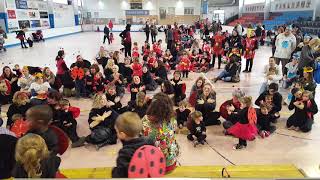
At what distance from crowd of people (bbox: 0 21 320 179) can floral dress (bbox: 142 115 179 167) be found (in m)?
0.01

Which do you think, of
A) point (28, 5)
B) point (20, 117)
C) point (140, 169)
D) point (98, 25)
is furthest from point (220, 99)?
point (98, 25)

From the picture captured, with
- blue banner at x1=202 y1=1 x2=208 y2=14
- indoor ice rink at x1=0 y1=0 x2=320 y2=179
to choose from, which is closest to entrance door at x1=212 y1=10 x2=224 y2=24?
blue banner at x1=202 y1=1 x2=208 y2=14

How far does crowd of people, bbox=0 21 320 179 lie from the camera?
7.06 ft

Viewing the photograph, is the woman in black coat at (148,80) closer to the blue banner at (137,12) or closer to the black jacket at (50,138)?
the black jacket at (50,138)

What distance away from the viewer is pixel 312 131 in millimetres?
5055

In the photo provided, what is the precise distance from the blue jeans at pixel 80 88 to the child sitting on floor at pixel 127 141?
17.6 feet

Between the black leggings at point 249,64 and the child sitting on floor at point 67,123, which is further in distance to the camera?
the black leggings at point 249,64

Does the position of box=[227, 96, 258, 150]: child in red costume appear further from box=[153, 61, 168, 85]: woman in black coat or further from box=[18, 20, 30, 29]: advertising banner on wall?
box=[18, 20, 30, 29]: advertising banner on wall

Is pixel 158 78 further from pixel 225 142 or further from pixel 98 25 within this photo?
pixel 98 25

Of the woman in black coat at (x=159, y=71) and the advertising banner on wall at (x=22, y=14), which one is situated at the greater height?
the advertising banner on wall at (x=22, y=14)

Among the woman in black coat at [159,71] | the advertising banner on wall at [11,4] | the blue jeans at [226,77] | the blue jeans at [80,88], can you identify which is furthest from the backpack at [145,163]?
the advertising banner on wall at [11,4]

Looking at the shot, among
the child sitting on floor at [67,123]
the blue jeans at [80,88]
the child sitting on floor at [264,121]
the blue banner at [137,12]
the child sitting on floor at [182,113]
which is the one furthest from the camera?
the blue banner at [137,12]

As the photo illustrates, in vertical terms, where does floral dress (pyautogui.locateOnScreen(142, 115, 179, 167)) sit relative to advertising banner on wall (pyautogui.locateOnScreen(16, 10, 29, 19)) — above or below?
below

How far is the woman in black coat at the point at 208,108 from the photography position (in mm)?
5355
